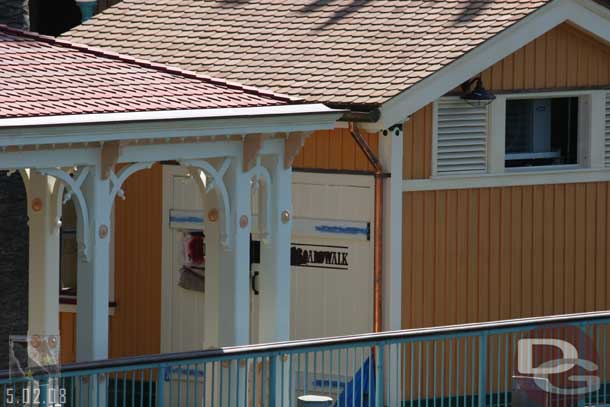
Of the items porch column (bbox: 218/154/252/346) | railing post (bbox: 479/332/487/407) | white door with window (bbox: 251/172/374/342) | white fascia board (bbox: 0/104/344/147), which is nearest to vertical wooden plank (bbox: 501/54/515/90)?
white door with window (bbox: 251/172/374/342)

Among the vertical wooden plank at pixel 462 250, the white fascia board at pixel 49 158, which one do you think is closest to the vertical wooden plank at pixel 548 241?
the vertical wooden plank at pixel 462 250

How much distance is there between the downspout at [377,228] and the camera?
55.2ft

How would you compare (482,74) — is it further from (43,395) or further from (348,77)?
(43,395)

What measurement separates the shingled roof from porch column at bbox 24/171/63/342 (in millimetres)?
3504

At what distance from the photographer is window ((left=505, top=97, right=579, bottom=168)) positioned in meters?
18.0

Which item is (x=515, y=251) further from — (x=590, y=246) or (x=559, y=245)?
(x=590, y=246)

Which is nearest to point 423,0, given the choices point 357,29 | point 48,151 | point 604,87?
point 357,29

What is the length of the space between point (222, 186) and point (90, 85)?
129 centimetres

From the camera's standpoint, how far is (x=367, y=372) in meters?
16.5

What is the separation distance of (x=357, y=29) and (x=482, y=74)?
5.09ft

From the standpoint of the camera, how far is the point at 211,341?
48.8 ft

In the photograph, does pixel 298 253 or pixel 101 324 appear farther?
pixel 298 253

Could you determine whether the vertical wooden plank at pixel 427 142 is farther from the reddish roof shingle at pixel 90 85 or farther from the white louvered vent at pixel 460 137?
the reddish roof shingle at pixel 90 85

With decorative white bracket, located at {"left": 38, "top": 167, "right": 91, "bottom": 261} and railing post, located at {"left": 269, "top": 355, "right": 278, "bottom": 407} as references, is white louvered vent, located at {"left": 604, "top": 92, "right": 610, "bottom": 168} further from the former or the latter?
decorative white bracket, located at {"left": 38, "top": 167, "right": 91, "bottom": 261}
